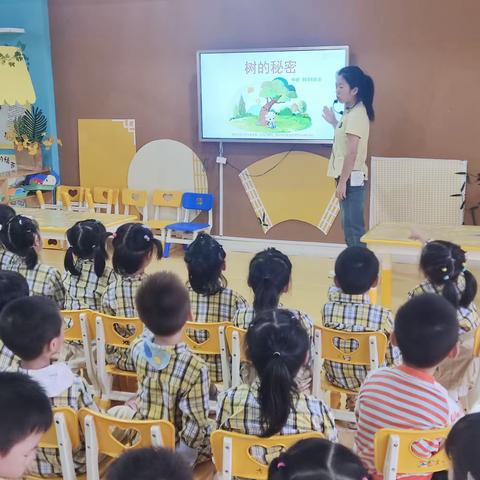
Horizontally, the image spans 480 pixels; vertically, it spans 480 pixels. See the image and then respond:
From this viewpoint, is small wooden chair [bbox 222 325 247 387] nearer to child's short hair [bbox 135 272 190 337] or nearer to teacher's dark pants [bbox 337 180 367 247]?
child's short hair [bbox 135 272 190 337]

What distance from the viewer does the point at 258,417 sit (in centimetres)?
167

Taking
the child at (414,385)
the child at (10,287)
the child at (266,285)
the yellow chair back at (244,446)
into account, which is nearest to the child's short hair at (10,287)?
the child at (10,287)

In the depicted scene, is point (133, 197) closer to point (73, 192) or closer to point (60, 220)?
point (73, 192)

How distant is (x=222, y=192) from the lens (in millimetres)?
6000

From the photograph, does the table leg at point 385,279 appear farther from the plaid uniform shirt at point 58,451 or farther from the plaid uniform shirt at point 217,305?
the plaid uniform shirt at point 58,451

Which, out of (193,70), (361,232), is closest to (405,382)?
(361,232)

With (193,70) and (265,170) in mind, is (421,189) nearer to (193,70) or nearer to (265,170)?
(265,170)

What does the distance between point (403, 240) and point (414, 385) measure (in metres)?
2.04

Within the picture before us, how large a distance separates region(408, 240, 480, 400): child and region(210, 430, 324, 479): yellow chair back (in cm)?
122

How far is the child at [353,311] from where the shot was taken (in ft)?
8.19

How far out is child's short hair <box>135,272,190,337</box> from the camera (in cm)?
197

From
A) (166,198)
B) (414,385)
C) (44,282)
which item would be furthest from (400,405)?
(166,198)

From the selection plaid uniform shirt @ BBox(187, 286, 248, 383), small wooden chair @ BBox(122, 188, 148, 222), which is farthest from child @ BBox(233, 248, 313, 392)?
small wooden chair @ BBox(122, 188, 148, 222)

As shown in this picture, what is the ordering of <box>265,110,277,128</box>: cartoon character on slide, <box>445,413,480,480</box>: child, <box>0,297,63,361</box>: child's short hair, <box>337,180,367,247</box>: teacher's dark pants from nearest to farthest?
<box>445,413,480,480</box>: child, <box>0,297,63,361</box>: child's short hair, <box>337,180,367,247</box>: teacher's dark pants, <box>265,110,277,128</box>: cartoon character on slide
